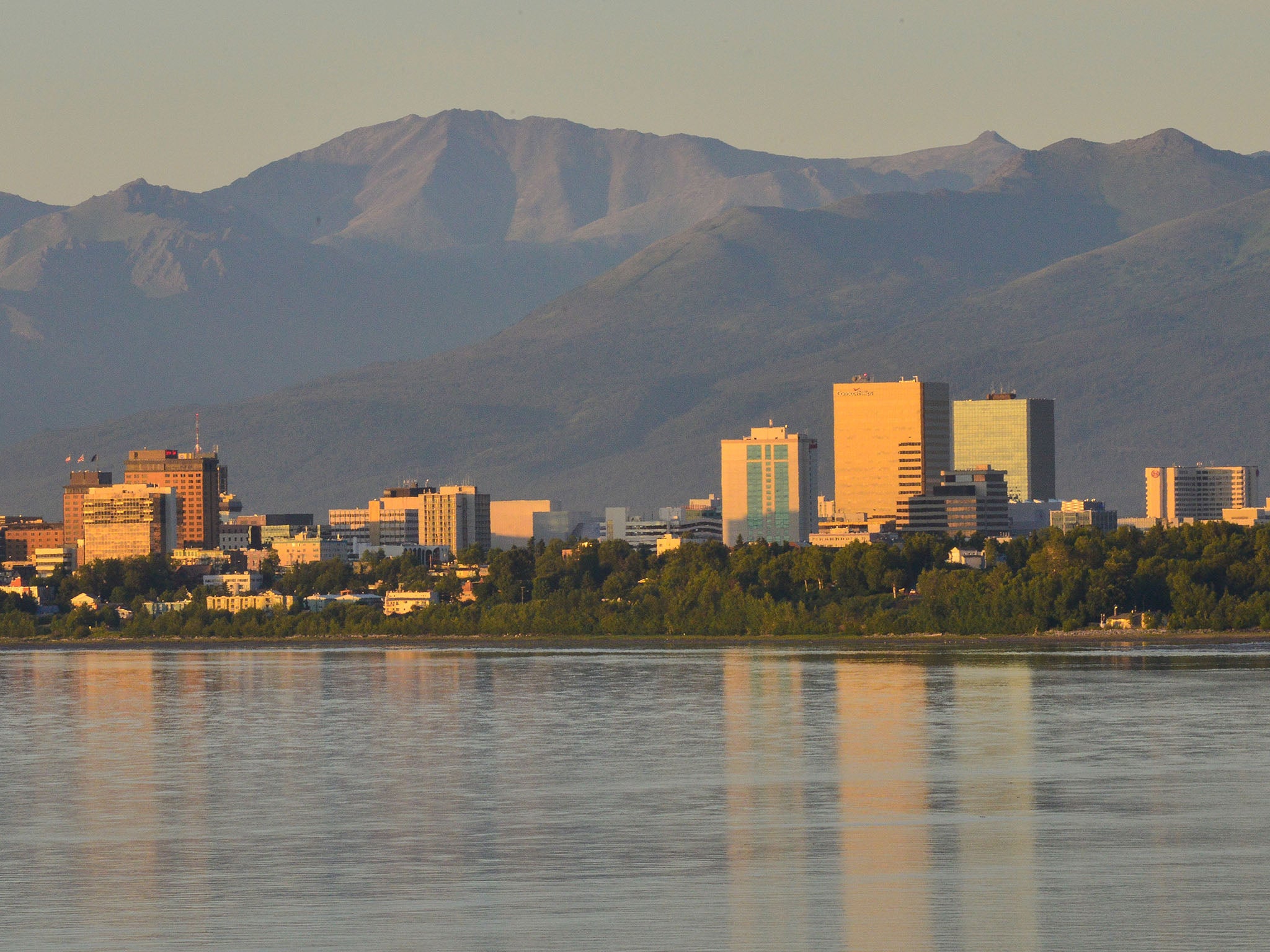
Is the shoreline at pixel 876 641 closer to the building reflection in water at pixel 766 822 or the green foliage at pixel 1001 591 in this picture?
the green foliage at pixel 1001 591

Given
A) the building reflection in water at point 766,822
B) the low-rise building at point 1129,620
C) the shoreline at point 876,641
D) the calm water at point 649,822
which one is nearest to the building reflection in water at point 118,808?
the calm water at point 649,822

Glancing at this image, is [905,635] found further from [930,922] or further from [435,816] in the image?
[930,922]

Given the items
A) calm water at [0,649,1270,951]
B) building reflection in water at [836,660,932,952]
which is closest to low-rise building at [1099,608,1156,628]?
calm water at [0,649,1270,951]

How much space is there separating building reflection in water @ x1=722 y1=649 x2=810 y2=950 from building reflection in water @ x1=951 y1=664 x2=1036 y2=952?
8.98ft

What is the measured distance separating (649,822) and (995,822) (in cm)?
706

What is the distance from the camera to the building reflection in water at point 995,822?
1422 inches

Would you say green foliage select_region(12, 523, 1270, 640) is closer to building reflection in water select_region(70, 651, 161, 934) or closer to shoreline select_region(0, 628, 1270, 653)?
shoreline select_region(0, 628, 1270, 653)

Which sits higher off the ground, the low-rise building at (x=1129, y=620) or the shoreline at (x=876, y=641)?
the low-rise building at (x=1129, y=620)

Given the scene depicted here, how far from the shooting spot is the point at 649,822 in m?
49.8

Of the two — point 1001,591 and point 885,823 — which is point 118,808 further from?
point 1001,591

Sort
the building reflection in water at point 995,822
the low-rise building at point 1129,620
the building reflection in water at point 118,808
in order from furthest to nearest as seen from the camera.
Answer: the low-rise building at point 1129,620, the building reflection in water at point 118,808, the building reflection in water at point 995,822

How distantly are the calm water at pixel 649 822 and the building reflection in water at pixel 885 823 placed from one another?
0.41 feet

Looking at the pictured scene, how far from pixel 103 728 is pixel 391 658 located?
235ft

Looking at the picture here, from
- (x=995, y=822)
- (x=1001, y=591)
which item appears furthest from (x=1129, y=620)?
(x=995, y=822)
